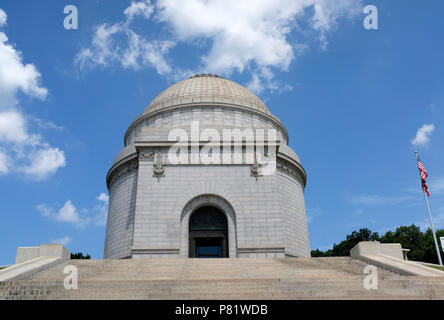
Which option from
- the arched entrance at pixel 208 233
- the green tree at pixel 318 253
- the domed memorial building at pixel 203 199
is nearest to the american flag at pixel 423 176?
the domed memorial building at pixel 203 199

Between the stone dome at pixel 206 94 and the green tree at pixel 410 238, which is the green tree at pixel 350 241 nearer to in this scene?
the green tree at pixel 410 238

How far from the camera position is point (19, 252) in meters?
16.3

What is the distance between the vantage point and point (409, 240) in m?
56.6

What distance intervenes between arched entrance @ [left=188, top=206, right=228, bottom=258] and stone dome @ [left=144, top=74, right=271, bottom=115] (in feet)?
36.2

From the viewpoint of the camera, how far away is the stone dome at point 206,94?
3127cm

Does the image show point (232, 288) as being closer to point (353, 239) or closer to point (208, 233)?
point (208, 233)

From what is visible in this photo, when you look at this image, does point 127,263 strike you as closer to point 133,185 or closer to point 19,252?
point 19,252

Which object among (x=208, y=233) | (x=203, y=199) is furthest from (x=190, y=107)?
(x=208, y=233)

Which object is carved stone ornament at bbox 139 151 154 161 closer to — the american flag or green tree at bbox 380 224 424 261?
the american flag

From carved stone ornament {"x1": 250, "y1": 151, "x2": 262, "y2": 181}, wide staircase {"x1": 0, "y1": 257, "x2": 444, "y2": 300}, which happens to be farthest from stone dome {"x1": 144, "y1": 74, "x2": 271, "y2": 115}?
wide staircase {"x1": 0, "y1": 257, "x2": 444, "y2": 300}

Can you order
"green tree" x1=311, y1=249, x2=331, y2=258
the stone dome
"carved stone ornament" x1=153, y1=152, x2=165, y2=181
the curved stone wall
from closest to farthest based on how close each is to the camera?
"carved stone ornament" x1=153, y1=152, x2=165, y2=181 → the curved stone wall → the stone dome → "green tree" x1=311, y1=249, x2=331, y2=258

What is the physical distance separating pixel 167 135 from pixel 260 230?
26.1ft

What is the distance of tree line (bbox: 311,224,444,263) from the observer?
5218 centimetres

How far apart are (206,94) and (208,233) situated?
14306 millimetres
